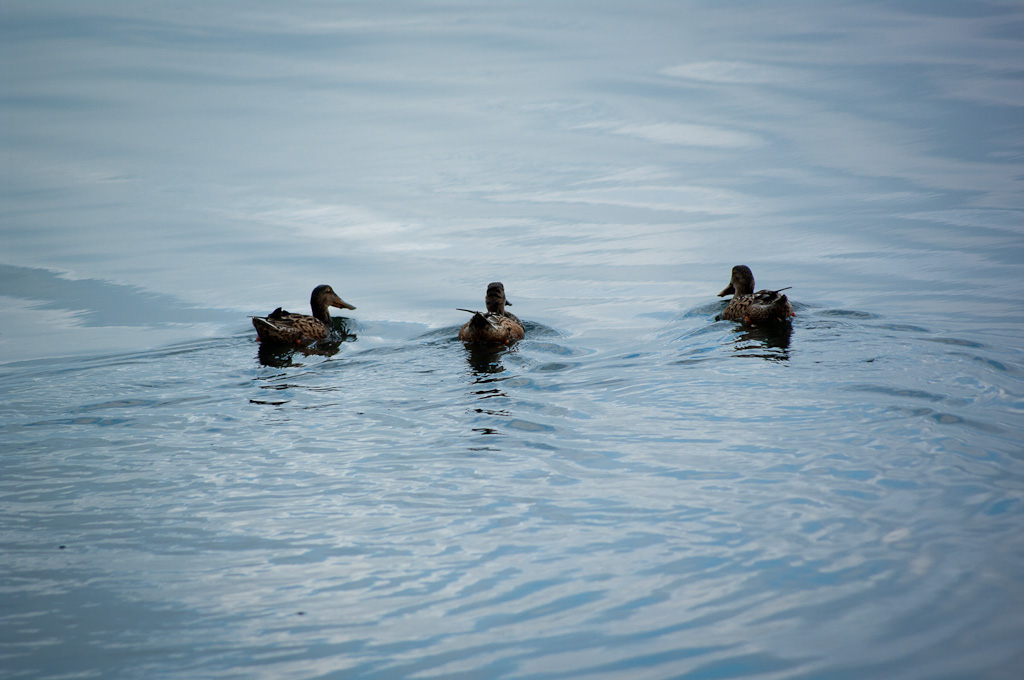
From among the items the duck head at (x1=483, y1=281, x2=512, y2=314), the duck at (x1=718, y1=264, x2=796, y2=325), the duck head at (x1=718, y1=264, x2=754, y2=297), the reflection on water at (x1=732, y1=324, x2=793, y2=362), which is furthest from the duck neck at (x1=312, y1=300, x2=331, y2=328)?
the duck head at (x1=718, y1=264, x2=754, y2=297)

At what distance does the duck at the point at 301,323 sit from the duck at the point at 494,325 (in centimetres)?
194

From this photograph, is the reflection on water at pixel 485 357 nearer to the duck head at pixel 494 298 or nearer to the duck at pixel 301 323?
the duck head at pixel 494 298

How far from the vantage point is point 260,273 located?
15.9 metres

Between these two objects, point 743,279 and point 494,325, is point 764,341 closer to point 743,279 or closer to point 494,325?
point 743,279

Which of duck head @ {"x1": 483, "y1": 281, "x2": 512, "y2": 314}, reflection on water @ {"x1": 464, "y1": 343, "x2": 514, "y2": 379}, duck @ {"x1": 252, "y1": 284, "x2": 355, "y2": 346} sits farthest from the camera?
duck head @ {"x1": 483, "y1": 281, "x2": 512, "y2": 314}

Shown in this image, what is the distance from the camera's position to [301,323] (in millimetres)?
12242

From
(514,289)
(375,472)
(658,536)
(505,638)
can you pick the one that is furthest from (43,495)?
(514,289)

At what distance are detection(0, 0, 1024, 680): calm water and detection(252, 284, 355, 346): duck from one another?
32cm

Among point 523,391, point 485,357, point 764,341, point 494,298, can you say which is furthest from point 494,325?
point 764,341

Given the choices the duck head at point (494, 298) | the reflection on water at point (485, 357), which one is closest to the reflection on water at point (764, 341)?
the reflection on water at point (485, 357)

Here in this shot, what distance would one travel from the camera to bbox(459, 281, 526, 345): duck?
37.6ft

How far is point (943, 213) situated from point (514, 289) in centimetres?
820

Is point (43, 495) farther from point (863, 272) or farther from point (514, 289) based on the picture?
point (863, 272)

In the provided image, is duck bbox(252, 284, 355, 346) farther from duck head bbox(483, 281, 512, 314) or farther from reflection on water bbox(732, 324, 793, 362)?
reflection on water bbox(732, 324, 793, 362)
